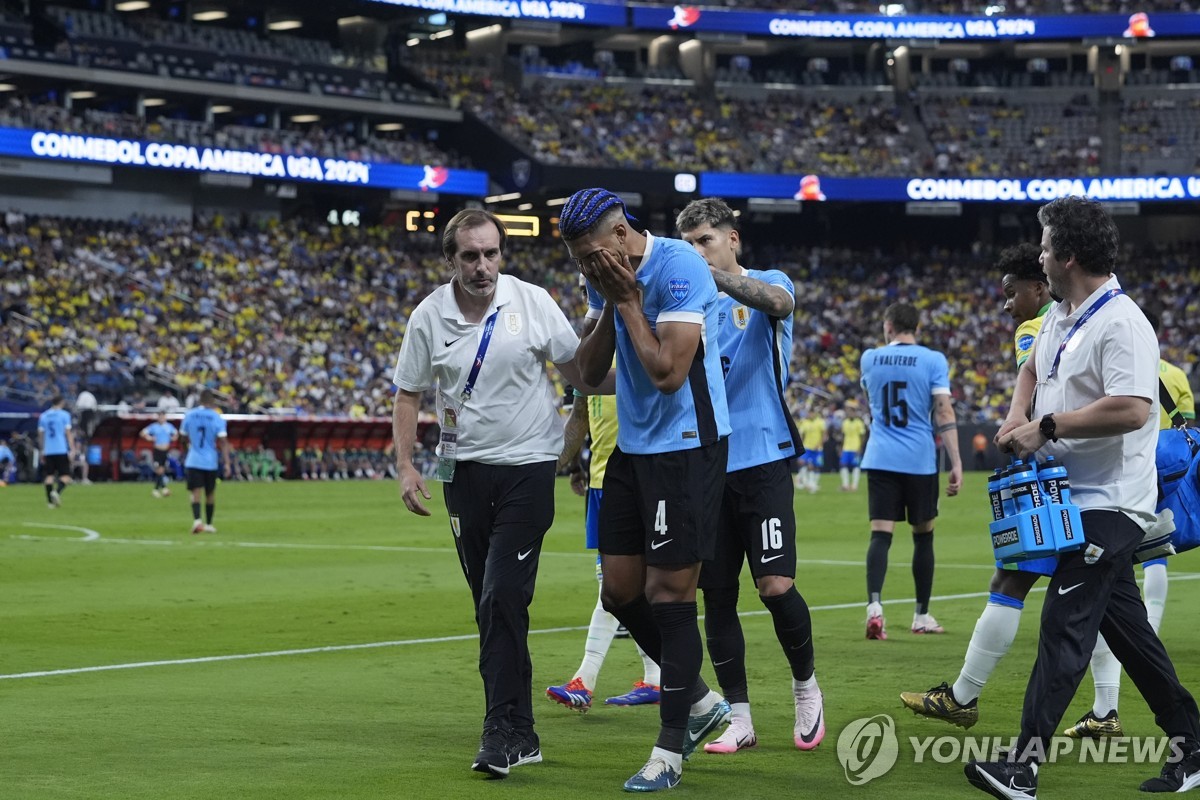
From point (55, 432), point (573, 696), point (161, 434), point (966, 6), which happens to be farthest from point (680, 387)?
point (966, 6)

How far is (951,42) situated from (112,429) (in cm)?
4510

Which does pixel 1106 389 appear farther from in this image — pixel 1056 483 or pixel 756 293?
pixel 756 293

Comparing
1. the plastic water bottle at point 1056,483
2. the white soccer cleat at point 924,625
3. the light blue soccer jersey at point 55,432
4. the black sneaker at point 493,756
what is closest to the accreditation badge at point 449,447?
the black sneaker at point 493,756

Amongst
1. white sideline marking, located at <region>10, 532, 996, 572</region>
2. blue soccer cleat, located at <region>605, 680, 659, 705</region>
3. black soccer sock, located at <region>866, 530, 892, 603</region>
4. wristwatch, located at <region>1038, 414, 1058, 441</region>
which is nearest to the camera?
wristwatch, located at <region>1038, 414, 1058, 441</region>

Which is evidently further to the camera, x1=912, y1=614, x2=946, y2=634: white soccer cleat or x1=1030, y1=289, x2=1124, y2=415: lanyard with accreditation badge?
x1=912, y1=614, x2=946, y2=634: white soccer cleat

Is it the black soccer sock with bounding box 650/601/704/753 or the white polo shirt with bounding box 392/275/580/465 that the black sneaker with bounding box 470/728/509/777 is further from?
the white polo shirt with bounding box 392/275/580/465

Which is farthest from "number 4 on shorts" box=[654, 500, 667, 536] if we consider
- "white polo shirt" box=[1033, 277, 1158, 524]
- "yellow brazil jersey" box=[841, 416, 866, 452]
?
"yellow brazil jersey" box=[841, 416, 866, 452]

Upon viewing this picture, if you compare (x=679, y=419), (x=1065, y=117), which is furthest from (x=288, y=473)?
(x=1065, y=117)

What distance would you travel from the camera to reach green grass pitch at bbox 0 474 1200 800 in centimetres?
677

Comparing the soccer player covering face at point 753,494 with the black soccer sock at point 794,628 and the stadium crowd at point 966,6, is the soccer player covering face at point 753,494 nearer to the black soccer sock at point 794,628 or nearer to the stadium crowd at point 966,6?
the black soccer sock at point 794,628

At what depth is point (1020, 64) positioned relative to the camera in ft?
242

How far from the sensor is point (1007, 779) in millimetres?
6094

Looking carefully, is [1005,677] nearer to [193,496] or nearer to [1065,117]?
[193,496]

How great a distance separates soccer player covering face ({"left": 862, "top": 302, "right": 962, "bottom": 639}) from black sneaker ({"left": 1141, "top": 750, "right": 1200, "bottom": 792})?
18.3 feet
